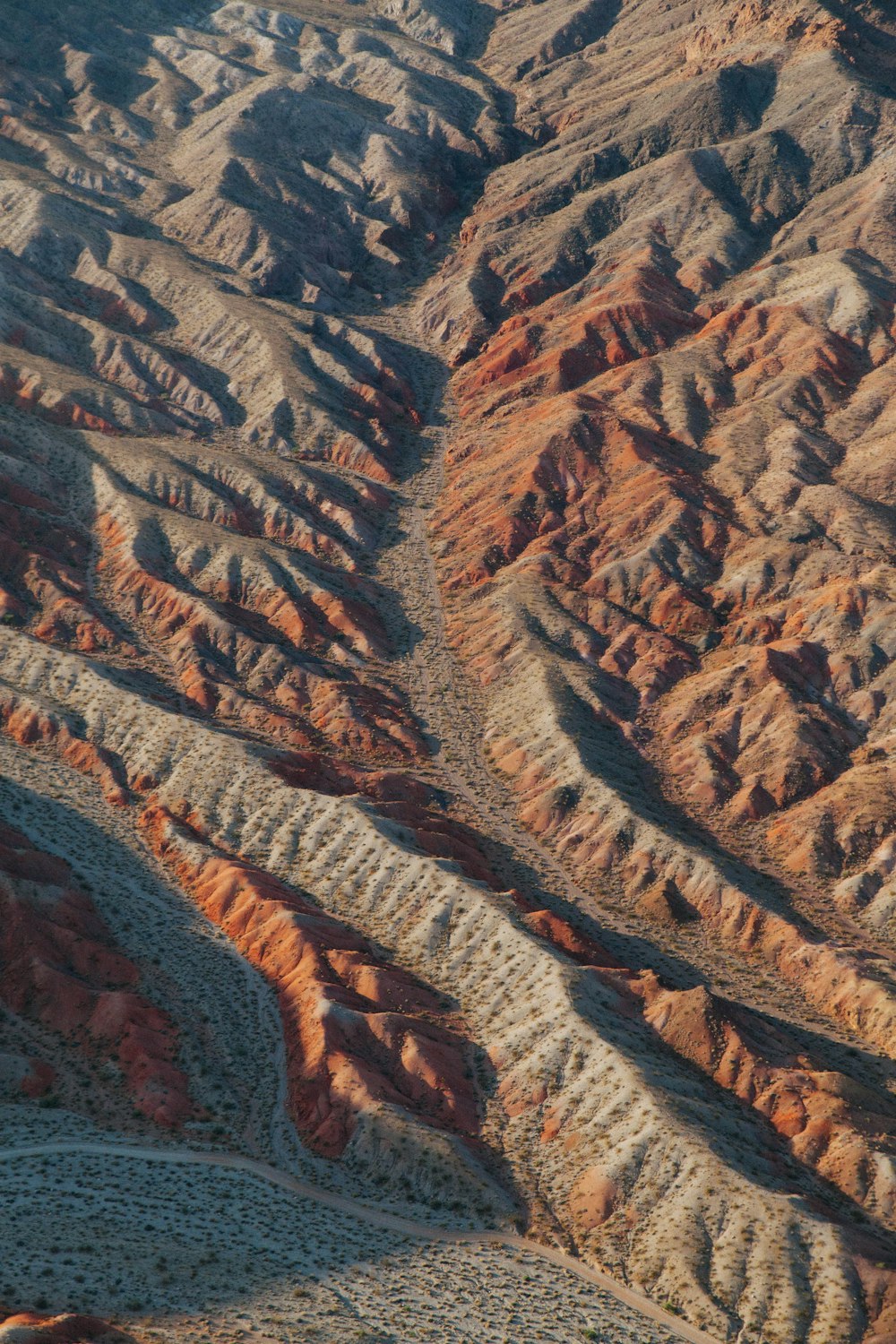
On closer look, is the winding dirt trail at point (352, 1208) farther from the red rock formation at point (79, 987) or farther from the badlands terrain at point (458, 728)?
the red rock formation at point (79, 987)

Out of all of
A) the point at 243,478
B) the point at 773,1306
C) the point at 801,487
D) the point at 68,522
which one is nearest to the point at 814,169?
the point at 801,487

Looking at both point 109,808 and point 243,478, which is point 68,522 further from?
point 109,808

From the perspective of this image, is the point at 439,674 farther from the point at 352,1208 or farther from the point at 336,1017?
the point at 352,1208

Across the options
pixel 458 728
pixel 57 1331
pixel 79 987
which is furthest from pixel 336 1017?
pixel 458 728

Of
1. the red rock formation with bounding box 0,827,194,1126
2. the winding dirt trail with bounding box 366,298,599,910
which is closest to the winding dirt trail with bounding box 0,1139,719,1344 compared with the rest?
the red rock formation with bounding box 0,827,194,1126

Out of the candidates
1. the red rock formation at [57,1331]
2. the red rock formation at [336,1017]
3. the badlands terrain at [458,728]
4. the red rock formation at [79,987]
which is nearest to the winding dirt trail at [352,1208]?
the badlands terrain at [458,728]

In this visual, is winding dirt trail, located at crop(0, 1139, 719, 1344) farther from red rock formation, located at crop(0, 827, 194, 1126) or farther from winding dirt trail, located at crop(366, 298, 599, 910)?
winding dirt trail, located at crop(366, 298, 599, 910)
